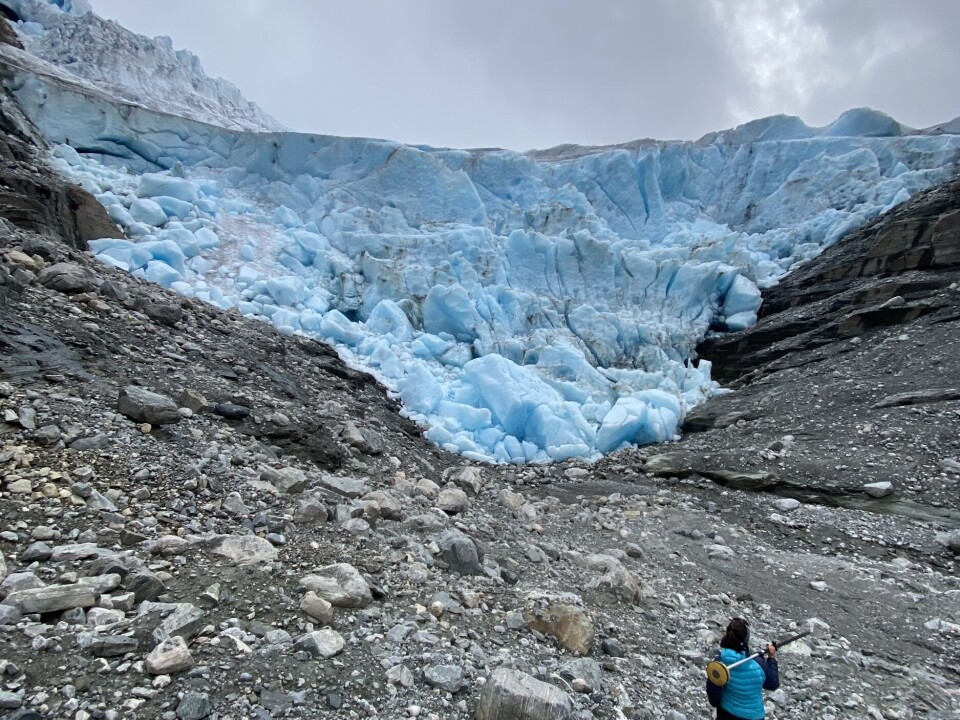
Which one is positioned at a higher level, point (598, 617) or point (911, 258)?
point (911, 258)

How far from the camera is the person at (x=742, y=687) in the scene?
8.04 ft

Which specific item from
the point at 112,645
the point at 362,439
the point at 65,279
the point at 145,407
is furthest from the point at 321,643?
the point at 65,279

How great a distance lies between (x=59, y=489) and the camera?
3.13 metres

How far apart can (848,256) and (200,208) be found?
58.3ft

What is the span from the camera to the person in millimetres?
2451

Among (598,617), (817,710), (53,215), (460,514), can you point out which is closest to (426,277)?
(53,215)

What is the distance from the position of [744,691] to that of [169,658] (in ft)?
8.47

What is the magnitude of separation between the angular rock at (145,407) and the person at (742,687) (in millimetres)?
4546

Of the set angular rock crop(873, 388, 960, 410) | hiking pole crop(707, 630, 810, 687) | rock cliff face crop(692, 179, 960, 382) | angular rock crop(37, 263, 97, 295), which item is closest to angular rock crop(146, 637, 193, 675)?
hiking pole crop(707, 630, 810, 687)

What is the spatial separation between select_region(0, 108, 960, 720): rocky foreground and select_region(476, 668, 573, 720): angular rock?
0.01 meters

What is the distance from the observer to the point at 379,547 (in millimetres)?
3867

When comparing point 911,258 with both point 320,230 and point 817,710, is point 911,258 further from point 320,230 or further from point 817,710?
point 320,230

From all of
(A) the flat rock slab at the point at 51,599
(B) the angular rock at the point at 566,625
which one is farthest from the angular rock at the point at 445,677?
(A) the flat rock slab at the point at 51,599

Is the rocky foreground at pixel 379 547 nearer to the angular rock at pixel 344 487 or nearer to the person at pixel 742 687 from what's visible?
the angular rock at pixel 344 487
